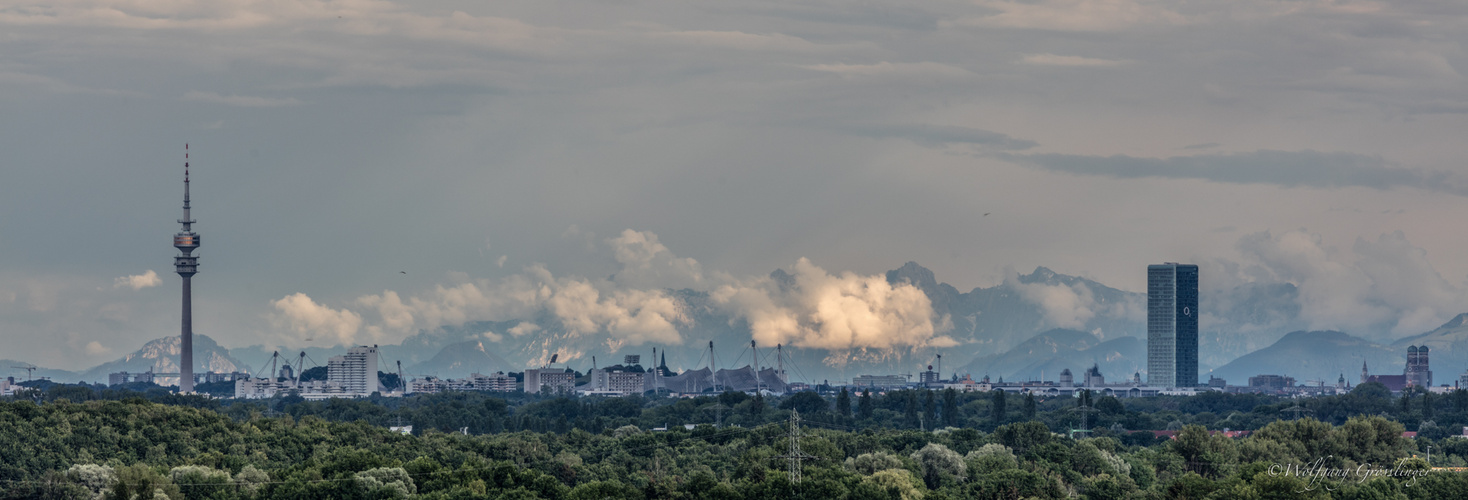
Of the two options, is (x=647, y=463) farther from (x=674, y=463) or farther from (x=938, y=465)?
(x=938, y=465)

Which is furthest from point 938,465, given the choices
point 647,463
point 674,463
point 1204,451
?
point 647,463

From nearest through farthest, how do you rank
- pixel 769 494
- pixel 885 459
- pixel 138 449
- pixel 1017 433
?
1. pixel 769 494
2. pixel 885 459
3. pixel 138 449
4. pixel 1017 433

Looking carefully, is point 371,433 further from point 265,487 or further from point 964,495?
point 964,495

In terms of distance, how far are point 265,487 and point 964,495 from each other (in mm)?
49026

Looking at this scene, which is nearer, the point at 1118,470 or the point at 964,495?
the point at 964,495

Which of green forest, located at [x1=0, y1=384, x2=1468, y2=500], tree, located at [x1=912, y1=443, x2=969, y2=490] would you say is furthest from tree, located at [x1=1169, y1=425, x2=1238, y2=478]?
tree, located at [x1=912, y1=443, x2=969, y2=490]

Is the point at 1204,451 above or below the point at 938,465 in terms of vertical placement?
above

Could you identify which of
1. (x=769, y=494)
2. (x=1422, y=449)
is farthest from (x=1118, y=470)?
(x=1422, y=449)

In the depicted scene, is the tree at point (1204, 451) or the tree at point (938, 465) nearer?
the tree at point (938, 465)

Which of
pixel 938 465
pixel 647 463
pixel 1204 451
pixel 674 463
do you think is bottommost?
pixel 647 463

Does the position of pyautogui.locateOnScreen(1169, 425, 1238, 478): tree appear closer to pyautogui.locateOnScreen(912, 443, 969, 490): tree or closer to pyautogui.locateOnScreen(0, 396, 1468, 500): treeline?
pyautogui.locateOnScreen(0, 396, 1468, 500): treeline

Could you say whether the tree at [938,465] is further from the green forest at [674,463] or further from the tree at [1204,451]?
the tree at [1204,451]

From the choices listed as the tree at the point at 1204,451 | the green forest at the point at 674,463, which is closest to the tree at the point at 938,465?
the green forest at the point at 674,463

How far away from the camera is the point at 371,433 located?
594ft
